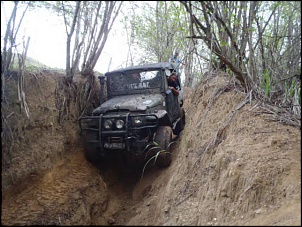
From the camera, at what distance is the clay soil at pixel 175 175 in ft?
11.2

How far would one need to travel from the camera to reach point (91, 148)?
5.34m

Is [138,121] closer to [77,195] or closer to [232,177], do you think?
[77,195]

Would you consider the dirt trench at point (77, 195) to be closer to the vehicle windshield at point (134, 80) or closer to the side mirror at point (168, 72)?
the vehicle windshield at point (134, 80)

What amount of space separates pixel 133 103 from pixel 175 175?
160 cm

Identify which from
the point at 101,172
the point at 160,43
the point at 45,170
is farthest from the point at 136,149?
the point at 160,43

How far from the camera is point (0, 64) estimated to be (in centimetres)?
441

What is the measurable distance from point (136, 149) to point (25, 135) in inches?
73.4

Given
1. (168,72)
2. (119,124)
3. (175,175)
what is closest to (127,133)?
(119,124)

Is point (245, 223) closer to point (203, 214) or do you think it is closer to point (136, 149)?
point (203, 214)

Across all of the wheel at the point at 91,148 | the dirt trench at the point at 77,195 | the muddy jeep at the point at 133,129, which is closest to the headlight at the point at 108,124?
the muddy jeep at the point at 133,129

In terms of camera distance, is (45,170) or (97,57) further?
(97,57)

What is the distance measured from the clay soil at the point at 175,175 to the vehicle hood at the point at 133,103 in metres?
0.86

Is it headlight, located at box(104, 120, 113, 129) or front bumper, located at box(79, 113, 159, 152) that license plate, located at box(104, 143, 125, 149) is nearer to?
front bumper, located at box(79, 113, 159, 152)

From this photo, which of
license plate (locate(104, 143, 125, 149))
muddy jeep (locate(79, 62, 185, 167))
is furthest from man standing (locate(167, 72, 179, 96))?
license plate (locate(104, 143, 125, 149))
